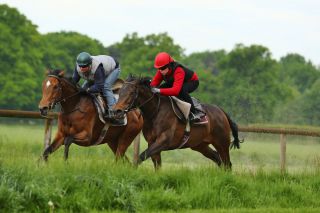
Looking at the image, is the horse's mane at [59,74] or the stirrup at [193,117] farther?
the stirrup at [193,117]

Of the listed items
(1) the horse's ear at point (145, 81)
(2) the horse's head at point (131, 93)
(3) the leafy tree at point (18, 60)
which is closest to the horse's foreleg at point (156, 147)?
(2) the horse's head at point (131, 93)

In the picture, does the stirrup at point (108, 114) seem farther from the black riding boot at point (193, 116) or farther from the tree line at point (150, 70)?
the tree line at point (150, 70)

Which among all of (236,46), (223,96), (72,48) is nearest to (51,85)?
(223,96)

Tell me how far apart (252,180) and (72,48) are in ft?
230

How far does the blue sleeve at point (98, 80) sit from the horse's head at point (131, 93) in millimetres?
694

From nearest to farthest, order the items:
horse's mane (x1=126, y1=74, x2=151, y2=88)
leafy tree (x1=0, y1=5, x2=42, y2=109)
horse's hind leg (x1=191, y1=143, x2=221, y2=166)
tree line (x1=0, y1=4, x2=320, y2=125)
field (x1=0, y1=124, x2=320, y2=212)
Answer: field (x1=0, y1=124, x2=320, y2=212)
horse's mane (x1=126, y1=74, x2=151, y2=88)
horse's hind leg (x1=191, y1=143, x2=221, y2=166)
leafy tree (x1=0, y1=5, x2=42, y2=109)
tree line (x1=0, y1=4, x2=320, y2=125)

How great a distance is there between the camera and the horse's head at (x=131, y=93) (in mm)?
11001

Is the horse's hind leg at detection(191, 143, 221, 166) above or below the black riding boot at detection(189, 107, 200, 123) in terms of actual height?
below

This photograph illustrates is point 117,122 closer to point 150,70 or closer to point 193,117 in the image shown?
point 193,117

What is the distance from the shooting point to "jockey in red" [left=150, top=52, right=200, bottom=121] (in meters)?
11.6

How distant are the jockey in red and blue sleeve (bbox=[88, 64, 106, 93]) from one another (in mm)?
898

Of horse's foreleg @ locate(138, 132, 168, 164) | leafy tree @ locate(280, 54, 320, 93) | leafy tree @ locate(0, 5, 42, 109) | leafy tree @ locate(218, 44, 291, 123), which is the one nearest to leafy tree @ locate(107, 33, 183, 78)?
leafy tree @ locate(218, 44, 291, 123)

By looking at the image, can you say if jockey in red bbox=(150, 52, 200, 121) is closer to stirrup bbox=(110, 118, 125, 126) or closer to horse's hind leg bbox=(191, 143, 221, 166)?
stirrup bbox=(110, 118, 125, 126)

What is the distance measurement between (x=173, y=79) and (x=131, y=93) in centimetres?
110
